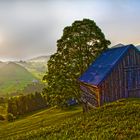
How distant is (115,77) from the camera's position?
4391cm

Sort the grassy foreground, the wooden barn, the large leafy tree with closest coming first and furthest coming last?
the grassy foreground, the wooden barn, the large leafy tree

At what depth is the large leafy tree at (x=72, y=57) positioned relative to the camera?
50378 mm

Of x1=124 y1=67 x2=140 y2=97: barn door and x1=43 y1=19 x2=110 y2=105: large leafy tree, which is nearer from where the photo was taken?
x1=124 y1=67 x2=140 y2=97: barn door

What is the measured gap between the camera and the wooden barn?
141 ft

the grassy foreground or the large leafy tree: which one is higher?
the large leafy tree

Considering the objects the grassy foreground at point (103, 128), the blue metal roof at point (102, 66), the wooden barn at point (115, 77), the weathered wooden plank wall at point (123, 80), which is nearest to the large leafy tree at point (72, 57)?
the blue metal roof at point (102, 66)

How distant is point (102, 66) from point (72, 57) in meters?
7.00

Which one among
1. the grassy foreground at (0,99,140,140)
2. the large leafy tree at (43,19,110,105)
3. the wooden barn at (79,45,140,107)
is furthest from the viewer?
the large leafy tree at (43,19,110,105)

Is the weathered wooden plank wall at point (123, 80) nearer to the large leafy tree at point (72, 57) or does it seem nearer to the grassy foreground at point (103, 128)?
the large leafy tree at point (72, 57)

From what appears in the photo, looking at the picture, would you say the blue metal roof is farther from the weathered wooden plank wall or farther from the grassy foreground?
the grassy foreground

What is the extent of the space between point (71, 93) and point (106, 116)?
926 inches

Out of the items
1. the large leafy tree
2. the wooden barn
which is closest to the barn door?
the wooden barn

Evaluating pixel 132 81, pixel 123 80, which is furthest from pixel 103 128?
pixel 132 81

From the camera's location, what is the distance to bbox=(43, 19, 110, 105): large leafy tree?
5038cm
